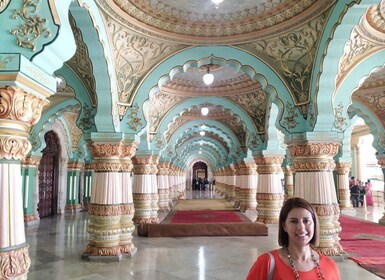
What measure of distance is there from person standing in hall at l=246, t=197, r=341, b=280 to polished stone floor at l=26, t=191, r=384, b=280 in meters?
3.75

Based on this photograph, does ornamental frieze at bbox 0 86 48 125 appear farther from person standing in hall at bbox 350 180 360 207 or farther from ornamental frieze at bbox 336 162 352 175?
person standing in hall at bbox 350 180 360 207

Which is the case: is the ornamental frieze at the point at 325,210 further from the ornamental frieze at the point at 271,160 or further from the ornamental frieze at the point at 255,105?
the ornamental frieze at the point at 255,105

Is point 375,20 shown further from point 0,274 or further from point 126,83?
point 0,274

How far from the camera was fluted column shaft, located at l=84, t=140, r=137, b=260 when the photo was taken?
633 centimetres

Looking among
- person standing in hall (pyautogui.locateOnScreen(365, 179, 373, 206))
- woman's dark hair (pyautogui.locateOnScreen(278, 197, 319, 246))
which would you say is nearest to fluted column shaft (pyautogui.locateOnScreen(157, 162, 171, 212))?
person standing in hall (pyautogui.locateOnScreen(365, 179, 373, 206))

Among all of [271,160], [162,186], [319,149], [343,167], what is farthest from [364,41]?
[162,186]

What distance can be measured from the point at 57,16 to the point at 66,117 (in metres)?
12.5

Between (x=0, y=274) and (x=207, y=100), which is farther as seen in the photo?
(x=207, y=100)

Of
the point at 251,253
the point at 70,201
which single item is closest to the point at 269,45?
the point at 251,253

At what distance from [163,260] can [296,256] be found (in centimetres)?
505

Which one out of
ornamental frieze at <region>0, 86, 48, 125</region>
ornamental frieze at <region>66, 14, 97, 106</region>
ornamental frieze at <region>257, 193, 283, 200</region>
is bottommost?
ornamental frieze at <region>257, 193, 283, 200</region>

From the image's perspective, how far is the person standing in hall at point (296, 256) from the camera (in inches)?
67.1

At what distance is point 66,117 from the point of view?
14.6m

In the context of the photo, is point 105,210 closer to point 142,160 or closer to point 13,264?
point 13,264
